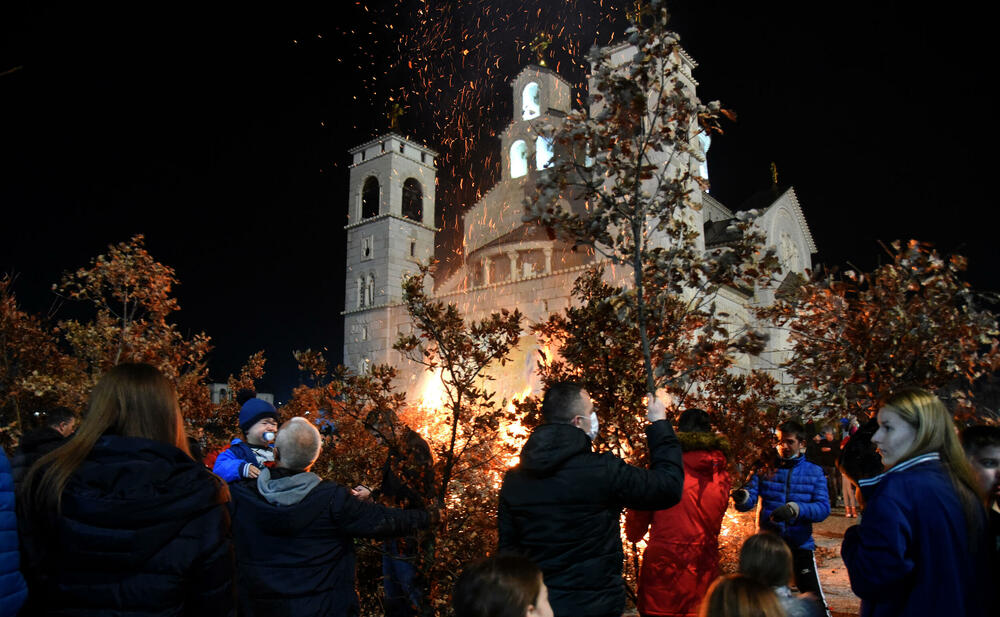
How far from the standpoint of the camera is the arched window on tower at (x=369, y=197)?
3714cm

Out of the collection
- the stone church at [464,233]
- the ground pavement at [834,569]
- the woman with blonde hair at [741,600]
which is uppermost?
the stone church at [464,233]

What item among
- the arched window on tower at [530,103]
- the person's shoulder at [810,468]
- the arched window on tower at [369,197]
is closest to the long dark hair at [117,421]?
the person's shoulder at [810,468]

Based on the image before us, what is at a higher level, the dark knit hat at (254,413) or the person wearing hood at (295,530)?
the dark knit hat at (254,413)

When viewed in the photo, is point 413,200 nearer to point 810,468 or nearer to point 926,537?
point 810,468

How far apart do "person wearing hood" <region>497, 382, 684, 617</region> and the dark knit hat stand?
10.1 ft

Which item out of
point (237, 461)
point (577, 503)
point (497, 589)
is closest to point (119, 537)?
point (497, 589)

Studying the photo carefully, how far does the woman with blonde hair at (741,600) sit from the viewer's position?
8.51 ft

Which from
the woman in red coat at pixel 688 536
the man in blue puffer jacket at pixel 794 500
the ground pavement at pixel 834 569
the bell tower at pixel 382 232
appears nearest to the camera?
the woman in red coat at pixel 688 536

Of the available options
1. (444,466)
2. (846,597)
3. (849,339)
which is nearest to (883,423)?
(444,466)

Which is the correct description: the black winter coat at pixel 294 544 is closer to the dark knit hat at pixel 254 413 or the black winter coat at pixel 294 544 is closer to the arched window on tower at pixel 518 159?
the dark knit hat at pixel 254 413

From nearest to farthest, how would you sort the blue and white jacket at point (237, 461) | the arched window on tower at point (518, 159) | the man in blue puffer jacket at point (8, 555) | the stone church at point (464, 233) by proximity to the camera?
the man in blue puffer jacket at point (8, 555)
the blue and white jacket at point (237, 461)
the stone church at point (464, 233)
the arched window on tower at point (518, 159)

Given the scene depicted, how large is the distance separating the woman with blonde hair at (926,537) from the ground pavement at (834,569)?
408 cm

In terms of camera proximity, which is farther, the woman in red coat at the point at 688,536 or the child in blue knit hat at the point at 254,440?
the child in blue knit hat at the point at 254,440

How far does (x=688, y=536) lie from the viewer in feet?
13.1
